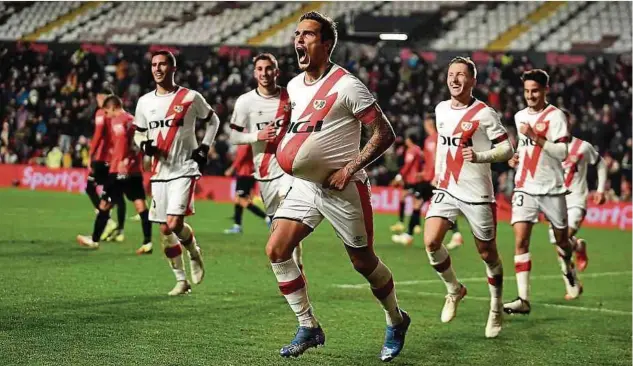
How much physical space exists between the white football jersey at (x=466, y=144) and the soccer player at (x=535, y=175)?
3.21ft

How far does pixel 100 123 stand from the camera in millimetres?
13812

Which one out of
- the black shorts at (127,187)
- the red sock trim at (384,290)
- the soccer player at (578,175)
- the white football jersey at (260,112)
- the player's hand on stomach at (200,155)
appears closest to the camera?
the red sock trim at (384,290)

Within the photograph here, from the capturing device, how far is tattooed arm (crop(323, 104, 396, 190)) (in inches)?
245

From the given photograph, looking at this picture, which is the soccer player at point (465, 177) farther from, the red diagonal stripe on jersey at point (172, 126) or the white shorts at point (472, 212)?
the red diagonal stripe on jersey at point (172, 126)

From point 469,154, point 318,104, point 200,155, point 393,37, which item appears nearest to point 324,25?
point 318,104

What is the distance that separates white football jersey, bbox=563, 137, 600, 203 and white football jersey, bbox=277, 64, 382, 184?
609 cm

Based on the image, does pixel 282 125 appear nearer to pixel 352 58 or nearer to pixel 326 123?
pixel 326 123

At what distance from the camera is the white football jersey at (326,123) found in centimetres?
629

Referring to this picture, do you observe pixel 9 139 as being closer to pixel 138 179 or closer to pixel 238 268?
pixel 138 179

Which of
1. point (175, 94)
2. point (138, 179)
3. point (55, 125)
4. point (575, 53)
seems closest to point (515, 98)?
point (575, 53)

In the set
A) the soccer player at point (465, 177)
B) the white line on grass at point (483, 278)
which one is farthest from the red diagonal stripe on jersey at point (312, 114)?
the white line on grass at point (483, 278)

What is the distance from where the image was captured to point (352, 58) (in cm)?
2903

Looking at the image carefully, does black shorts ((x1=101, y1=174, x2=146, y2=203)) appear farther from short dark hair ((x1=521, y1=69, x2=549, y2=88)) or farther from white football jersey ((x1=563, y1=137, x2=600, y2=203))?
short dark hair ((x1=521, y1=69, x2=549, y2=88))

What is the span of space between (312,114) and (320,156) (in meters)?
0.25
